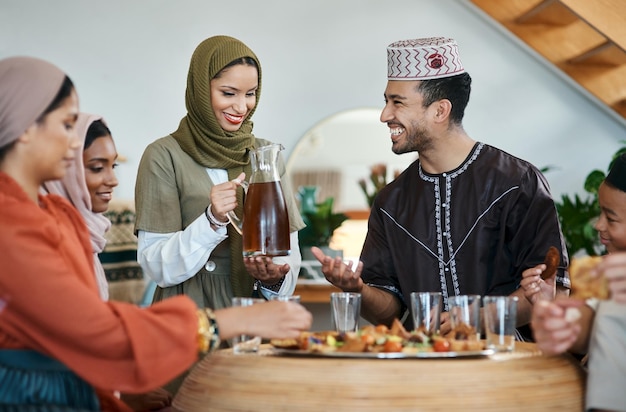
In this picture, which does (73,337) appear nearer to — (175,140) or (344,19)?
(175,140)

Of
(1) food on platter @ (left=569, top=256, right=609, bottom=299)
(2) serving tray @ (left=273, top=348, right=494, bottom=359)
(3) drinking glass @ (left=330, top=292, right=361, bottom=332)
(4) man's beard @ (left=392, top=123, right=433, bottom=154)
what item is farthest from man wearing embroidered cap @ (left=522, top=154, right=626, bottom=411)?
(4) man's beard @ (left=392, top=123, right=433, bottom=154)

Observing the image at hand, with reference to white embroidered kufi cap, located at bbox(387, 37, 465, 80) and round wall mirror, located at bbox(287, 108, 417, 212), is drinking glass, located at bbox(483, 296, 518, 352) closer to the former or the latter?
white embroidered kufi cap, located at bbox(387, 37, 465, 80)

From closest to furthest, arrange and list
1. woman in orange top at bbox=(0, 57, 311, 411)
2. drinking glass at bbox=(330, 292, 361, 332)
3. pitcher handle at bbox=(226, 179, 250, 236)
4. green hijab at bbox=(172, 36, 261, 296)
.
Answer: woman in orange top at bbox=(0, 57, 311, 411), drinking glass at bbox=(330, 292, 361, 332), pitcher handle at bbox=(226, 179, 250, 236), green hijab at bbox=(172, 36, 261, 296)

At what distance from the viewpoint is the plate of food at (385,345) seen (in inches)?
70.7

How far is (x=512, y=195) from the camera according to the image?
283 cm

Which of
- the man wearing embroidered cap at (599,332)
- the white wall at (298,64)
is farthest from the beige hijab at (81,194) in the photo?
the white wall at (298,64)

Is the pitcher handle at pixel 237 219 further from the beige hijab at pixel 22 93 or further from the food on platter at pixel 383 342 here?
the beige hijab at pixel 22 93

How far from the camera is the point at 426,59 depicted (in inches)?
118

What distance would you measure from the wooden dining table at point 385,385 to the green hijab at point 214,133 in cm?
97

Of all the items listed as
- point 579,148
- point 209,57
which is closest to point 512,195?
point 209,57

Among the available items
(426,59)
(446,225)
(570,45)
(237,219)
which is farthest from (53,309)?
(570,45)

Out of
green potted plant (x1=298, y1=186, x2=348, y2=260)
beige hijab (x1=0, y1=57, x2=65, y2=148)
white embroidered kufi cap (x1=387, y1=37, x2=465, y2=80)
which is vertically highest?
white embroidered kufi cap (x1=387, y1=37, x2=465, y2=80)

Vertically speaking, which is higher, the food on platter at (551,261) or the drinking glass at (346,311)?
the food on platter at (551,261)

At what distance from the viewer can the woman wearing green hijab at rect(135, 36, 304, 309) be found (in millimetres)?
2709
